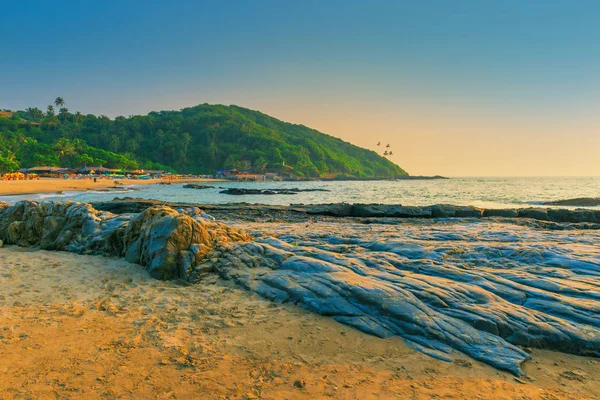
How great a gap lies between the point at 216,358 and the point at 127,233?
6231 millimetres

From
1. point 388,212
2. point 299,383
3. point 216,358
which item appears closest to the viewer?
point 299,383

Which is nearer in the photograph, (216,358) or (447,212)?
(216,358)

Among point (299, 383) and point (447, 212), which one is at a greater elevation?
point (447, 212)

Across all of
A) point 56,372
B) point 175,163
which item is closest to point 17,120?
point 175,163

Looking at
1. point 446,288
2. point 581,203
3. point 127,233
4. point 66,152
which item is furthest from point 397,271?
point 66,152

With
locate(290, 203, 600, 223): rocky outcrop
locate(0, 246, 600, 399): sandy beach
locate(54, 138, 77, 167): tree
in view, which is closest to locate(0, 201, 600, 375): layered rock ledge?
locate(0, 246, 600, 399): sandy beach

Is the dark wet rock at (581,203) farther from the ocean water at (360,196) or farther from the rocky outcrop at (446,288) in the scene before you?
the rocky outcrop at (446,288)

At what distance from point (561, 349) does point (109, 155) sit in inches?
4912

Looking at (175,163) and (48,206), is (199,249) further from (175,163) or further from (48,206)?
(175,163)

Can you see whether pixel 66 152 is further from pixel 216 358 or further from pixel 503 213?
pixel 216 358

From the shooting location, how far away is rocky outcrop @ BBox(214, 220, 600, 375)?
4891 millimetres

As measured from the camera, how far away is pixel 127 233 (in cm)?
929

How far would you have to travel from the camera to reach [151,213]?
9.20 meters

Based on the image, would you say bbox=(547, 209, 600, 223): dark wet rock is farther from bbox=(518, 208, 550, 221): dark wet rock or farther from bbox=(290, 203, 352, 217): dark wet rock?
bbox=(290, 203, 352, 217): dark wet rock
